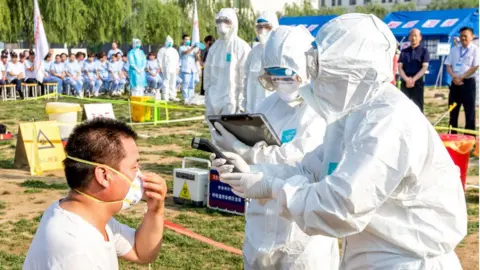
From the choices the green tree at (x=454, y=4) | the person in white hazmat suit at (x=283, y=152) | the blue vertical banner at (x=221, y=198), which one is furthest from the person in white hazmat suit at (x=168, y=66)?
the green tree at (x=454, y=4)

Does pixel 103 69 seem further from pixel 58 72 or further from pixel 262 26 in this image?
pixel 262 26

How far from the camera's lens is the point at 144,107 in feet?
54.1

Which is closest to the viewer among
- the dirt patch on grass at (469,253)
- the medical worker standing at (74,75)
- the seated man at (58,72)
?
the dirt patch on grass at (469,253)

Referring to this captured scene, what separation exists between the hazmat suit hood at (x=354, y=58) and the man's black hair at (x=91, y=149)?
2.66 ft

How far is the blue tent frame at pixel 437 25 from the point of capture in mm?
29672

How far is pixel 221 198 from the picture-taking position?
25.8ft

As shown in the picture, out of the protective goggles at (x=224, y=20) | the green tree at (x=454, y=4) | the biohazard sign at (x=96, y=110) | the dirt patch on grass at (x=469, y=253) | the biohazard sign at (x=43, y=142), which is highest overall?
the green tree at (x=454, y=4)

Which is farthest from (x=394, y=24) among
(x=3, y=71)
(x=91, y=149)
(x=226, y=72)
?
(x=91, y=149)

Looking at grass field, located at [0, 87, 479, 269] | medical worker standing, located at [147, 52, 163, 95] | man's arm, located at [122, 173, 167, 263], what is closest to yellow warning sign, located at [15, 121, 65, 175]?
grass field, located at [0, 87, 479, 269]

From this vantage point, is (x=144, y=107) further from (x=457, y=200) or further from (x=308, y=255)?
(x=457, y=200)

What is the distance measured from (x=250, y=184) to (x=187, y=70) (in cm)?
2012

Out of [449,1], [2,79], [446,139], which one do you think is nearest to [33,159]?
[446,139]

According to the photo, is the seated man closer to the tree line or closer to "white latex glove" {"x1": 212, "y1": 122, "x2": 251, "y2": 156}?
the tree line

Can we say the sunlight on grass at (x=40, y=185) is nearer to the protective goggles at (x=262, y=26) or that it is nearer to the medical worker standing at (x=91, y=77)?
the protective goggles at (x=262, y=26)
